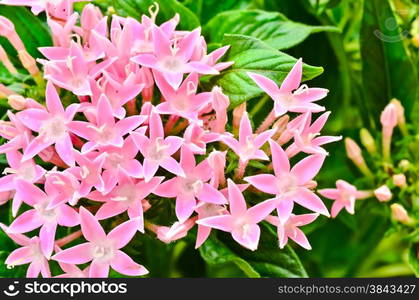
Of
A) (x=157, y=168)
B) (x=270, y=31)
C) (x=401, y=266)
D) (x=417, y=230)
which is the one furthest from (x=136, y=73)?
(x=401, y=266)

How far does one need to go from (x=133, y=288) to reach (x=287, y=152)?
9.4 inches

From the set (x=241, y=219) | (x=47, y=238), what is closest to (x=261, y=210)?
(x=241, y=219)

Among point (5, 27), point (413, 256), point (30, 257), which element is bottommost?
point (413, 256)

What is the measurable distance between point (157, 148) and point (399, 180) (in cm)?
36

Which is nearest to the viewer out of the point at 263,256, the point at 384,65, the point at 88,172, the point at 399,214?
the point at 88,172

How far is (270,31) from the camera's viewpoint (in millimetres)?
927

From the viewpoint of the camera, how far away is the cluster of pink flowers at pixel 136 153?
0.73 meters

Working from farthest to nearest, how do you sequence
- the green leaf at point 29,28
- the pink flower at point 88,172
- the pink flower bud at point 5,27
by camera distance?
the green leaf at point 29,28 < the pink flower bud at point 5,27 < the pink flower at point 88,172

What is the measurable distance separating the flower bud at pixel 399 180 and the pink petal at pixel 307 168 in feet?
0.69

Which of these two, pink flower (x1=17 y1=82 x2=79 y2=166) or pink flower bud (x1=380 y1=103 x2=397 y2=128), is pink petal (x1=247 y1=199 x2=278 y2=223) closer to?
pink flower (x1=17 y1=82 x2=79 y2=166)

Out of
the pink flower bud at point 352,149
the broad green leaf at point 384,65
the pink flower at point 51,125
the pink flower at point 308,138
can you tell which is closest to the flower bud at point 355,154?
the pink flower bud at point 352,149

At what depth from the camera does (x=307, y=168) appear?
0.77 m

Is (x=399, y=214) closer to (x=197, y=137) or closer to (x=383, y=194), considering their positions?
(x=383, y=194)

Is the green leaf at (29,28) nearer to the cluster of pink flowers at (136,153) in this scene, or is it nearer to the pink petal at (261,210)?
the cluster of pink flowers at (136,153)
